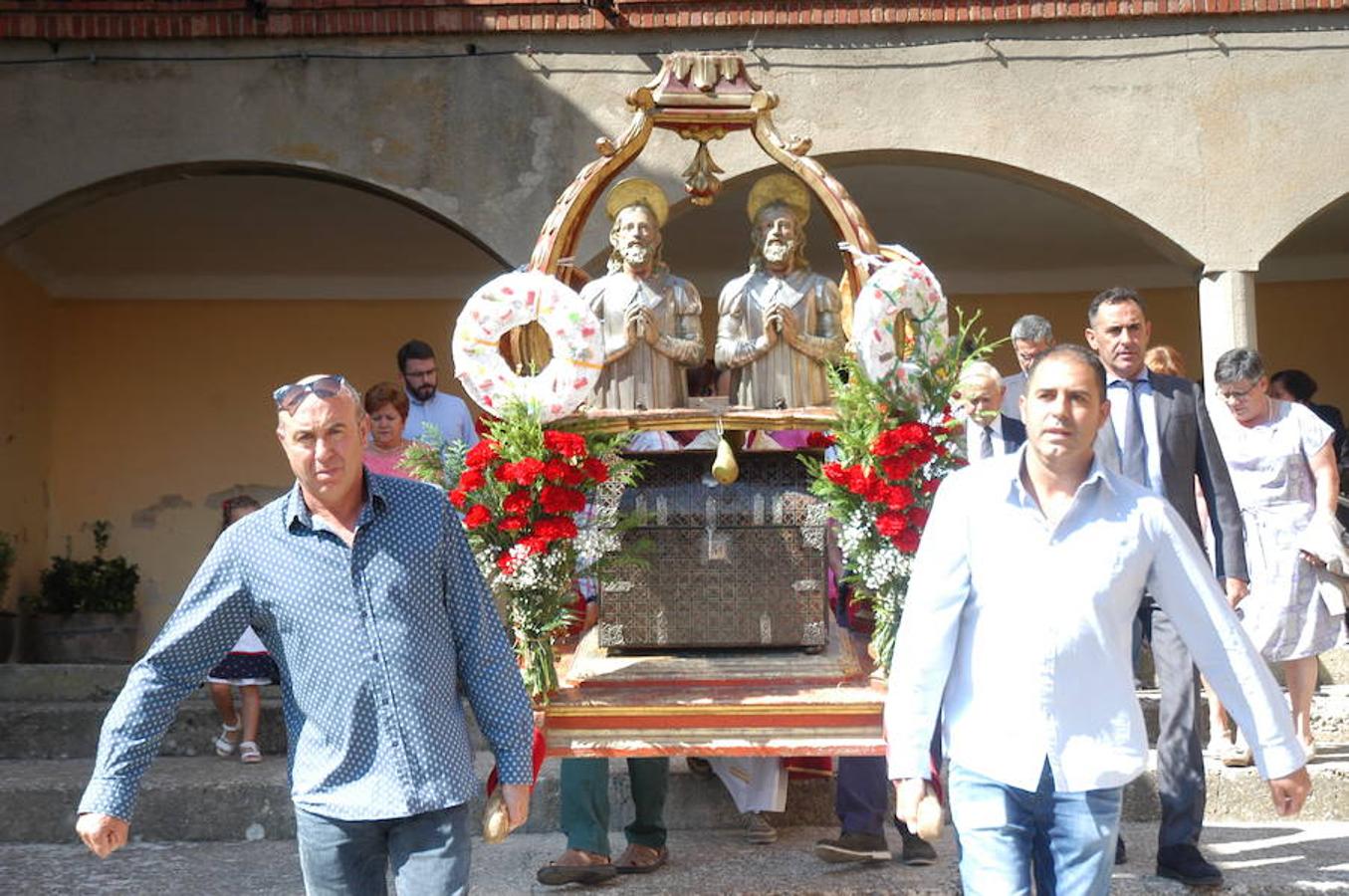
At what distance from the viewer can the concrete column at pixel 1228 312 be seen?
29.3ft

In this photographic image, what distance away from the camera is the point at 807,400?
616 cm

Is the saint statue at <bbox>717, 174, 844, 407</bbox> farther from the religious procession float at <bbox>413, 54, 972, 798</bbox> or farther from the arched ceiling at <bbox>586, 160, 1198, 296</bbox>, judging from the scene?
the arched ceiling at <bbox>586, 160, 1198, 296</bbox>

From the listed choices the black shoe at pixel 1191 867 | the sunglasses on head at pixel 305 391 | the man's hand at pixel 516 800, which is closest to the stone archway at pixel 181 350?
the black shoe at pixel 1191 867

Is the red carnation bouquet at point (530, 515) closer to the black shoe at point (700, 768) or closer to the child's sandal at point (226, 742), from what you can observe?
the black shoe at point (700, 768)

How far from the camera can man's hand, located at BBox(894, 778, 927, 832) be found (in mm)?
3711

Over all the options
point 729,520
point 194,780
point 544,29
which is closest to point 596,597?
point 729,520

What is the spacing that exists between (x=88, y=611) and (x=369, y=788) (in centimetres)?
807

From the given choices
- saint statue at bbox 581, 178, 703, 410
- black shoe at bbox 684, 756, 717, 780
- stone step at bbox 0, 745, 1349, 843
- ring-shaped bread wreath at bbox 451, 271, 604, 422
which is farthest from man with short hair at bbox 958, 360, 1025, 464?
black shoe at bbox 684, 756, 717, 780

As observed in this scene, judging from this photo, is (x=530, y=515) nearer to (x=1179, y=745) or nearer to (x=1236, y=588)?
(x=1179, y=745)

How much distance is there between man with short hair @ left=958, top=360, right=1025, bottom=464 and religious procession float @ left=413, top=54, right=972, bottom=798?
0.76 feet

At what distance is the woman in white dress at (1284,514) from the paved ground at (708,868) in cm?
75

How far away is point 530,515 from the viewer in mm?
5574

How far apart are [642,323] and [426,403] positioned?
7.50ft

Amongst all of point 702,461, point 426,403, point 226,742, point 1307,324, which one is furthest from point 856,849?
point 1307,324
